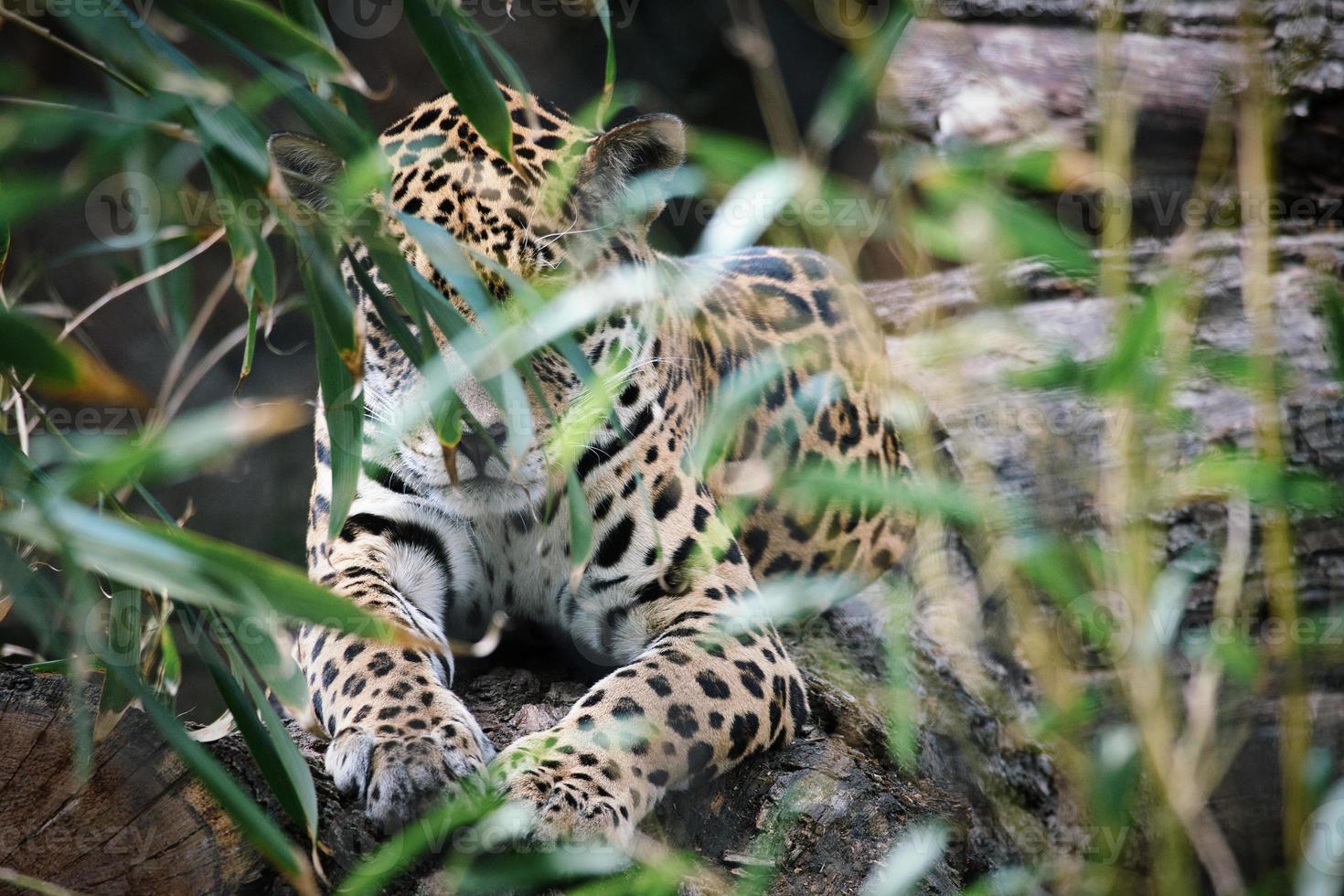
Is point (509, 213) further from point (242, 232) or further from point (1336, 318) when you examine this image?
point (1336, 318)

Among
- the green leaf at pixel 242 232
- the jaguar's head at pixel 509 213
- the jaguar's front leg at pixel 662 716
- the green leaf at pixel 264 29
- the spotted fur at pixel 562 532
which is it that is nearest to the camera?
the green leaf at pixel 264 29

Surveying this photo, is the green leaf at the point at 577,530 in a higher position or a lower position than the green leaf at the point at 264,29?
lower

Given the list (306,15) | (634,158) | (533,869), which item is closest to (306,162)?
(634,158)

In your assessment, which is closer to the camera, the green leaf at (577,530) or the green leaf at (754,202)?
the green leaf at (577,530)

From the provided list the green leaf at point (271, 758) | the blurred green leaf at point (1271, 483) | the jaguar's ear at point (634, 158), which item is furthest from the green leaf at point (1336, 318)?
the green leaf at point (271, 758)

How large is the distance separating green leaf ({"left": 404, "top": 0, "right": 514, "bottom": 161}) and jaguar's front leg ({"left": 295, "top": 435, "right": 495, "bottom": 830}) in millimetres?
1051

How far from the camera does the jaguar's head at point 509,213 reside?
3.31m

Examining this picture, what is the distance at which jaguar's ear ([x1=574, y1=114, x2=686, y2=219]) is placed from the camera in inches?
141

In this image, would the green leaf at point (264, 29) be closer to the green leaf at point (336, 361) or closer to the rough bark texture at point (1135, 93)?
the green leaf at point (336, 361)

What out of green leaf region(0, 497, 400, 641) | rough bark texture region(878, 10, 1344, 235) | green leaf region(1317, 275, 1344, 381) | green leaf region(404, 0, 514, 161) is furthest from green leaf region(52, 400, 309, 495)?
rough bark texture region(878, 10, 1344, 235)

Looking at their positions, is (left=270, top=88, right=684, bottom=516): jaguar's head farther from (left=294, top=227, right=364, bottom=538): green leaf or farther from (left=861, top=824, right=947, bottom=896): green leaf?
(left=861, top=824, right=947, bottom=896): green leaf

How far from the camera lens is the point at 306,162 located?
346cm

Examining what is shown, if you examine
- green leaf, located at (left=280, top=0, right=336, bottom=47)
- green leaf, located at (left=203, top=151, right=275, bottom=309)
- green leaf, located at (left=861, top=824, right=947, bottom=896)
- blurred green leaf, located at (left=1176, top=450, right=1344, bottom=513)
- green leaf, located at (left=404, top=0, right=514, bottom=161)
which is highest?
green leaf, located at (left=280, top=0, right=336, bottom=47)

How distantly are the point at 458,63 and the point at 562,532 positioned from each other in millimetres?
1774
